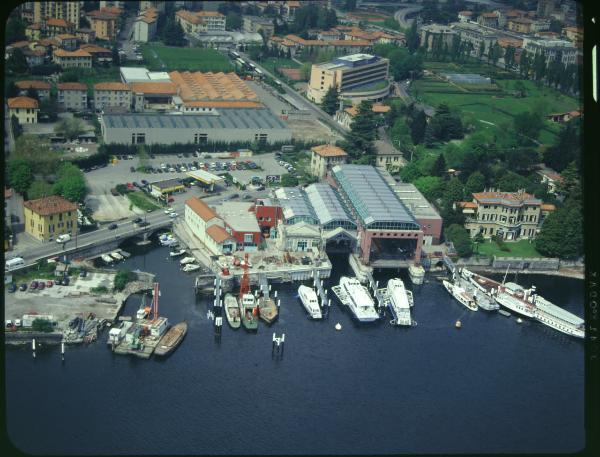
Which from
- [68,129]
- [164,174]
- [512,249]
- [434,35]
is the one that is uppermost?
[434,35]

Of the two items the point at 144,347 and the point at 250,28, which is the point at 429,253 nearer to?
the point at 144,347

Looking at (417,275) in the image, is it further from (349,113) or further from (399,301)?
(349,113)

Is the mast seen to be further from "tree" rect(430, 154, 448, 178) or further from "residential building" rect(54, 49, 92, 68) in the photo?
"residential building" rect(54, 49, 92, 68)

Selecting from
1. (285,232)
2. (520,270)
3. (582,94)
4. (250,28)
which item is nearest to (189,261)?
(285,232)

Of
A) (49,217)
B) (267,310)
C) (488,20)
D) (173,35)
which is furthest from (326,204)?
(488,20)

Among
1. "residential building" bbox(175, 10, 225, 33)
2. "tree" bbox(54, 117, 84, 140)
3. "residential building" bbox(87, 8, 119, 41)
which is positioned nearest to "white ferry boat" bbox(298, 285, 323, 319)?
"tree" bbox(54, 117, 84, 140)

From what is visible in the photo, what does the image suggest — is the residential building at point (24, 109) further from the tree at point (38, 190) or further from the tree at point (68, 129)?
the tree at point (38, 190)

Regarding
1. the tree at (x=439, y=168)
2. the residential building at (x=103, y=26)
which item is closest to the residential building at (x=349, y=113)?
the tree at (x=439, y=168)
